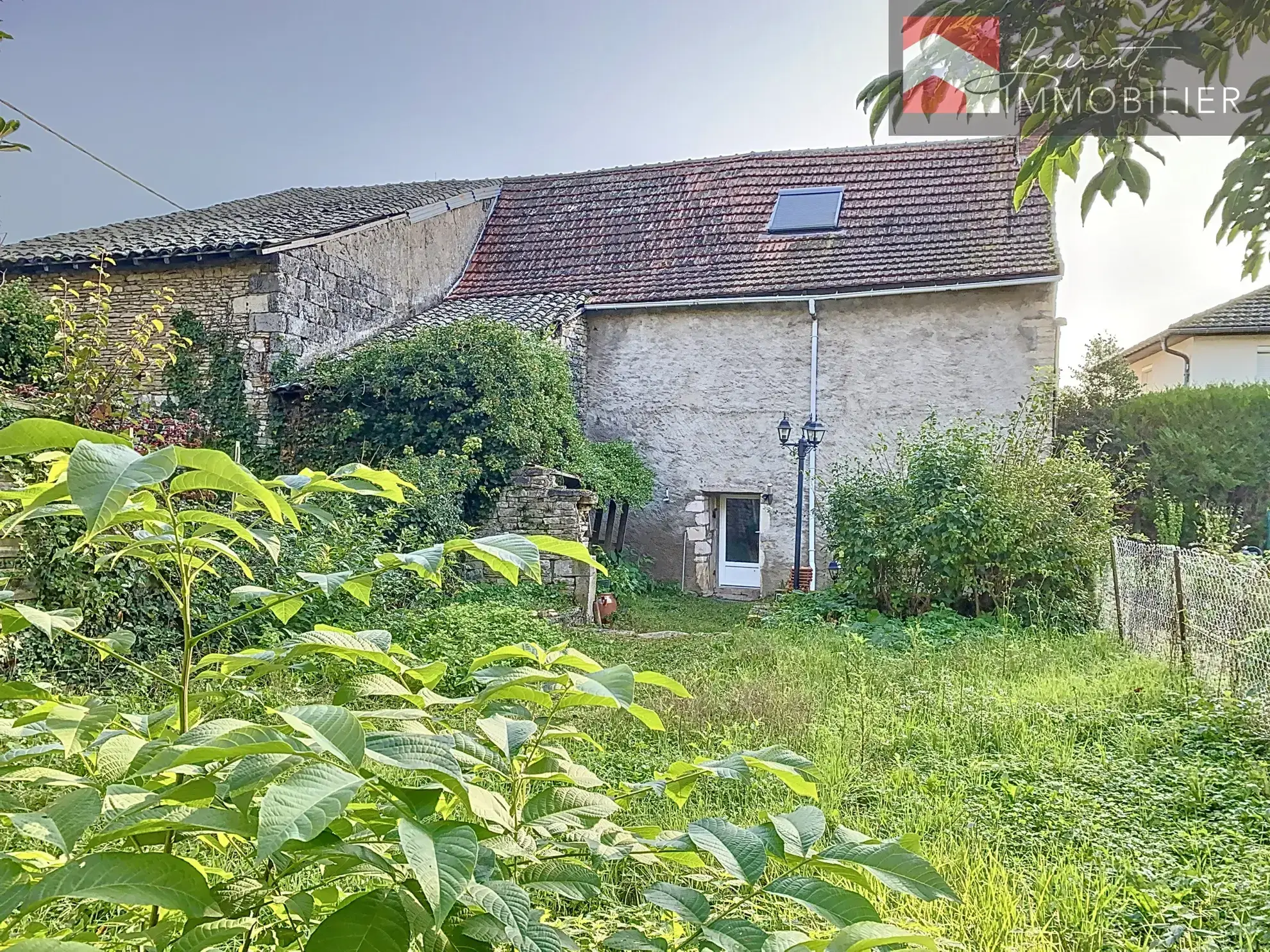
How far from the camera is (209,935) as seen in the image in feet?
2.67

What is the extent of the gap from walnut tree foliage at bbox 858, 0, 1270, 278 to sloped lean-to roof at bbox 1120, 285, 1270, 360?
19808 mm

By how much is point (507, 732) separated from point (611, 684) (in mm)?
133

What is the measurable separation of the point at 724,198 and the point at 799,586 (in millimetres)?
7326

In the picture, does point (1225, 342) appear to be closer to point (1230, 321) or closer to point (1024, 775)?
point (1230, 321)

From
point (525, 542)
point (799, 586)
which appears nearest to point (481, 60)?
point (799, 586)

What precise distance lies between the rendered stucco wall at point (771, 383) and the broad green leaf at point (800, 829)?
12188mm

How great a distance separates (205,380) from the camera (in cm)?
1181

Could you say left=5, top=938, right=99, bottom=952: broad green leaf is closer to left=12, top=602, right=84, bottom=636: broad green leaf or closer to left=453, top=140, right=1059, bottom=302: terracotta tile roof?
left=12, top=602, right=84, bottom=636: broad green leaf

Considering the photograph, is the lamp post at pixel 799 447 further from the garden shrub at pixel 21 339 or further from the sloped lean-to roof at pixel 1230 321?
the sloped lean-to roof at pixel 1230 321

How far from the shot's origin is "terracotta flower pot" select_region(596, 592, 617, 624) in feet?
34.3

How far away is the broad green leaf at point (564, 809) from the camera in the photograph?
0.98 metres

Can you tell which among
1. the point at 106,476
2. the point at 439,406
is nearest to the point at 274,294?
the point at 439,406

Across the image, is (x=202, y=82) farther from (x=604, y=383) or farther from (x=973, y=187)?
(x=973, y=187)

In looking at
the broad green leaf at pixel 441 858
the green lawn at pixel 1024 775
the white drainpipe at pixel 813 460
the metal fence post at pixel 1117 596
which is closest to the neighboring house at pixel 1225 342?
the white drainpipe at pixel 813 460
